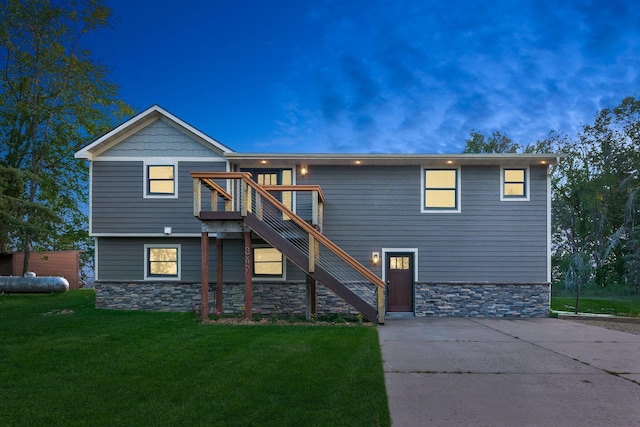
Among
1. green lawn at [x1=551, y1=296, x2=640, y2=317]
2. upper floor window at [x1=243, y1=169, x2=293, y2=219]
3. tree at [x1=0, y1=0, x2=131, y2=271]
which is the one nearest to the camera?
upper floor window at [x1=243, y1=169, x2=293, y2=219]

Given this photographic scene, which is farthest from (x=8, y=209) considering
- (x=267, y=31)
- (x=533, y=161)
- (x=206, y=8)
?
(x=533, y=161)

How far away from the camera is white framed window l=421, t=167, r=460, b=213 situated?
37.8 ft

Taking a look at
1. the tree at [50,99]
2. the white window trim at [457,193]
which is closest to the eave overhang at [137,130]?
the white window trim at [457,193]

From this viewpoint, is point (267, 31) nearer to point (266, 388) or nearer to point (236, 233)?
point (236, 233)

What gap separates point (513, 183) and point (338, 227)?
214 inches

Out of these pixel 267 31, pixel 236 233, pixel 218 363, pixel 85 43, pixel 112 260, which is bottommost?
pixel 218 363

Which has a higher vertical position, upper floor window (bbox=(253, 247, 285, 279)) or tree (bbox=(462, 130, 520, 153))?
tree (bbox=(462, 130, 520, 153))

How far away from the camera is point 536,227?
11.3 metres

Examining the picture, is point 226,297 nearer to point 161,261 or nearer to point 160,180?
point 161,261

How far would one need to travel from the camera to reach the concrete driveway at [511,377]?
3.81 meters

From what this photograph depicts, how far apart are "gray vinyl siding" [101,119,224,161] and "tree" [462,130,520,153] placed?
2233 cm

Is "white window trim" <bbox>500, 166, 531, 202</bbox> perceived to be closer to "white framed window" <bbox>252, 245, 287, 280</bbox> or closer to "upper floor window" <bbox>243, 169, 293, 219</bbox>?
"upper floor window" <bbox>243, 169, 293, 219</bbox>

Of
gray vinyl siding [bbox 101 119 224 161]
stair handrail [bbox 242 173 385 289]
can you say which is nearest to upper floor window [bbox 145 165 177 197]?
gray vinyl siding [bbox 101 119 224 161]

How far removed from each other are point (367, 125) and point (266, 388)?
36.2 m
